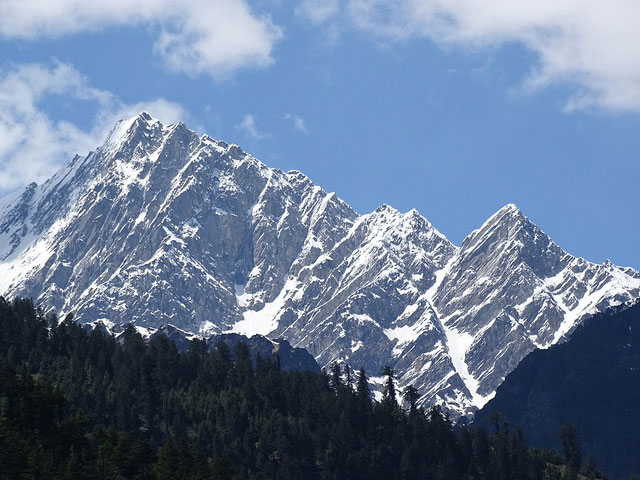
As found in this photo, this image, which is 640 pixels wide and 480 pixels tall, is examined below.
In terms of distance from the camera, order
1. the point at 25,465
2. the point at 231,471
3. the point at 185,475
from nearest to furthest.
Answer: the point at 25,465 < the point at 185,475 < the point at 231,471

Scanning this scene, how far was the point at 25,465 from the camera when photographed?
526ft

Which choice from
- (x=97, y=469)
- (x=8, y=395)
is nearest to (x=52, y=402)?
(x=8, y=395)

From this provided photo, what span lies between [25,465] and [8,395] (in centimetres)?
2535

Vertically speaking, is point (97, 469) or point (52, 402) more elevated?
point (52, 402)

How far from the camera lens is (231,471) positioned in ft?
617

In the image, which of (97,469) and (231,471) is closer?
(97,469)

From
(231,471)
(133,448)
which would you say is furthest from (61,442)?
(231,471)

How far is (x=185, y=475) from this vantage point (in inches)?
6939

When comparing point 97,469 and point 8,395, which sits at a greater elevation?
point 8,395

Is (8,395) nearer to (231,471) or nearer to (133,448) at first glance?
(133,448)

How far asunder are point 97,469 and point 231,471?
24.2 meters

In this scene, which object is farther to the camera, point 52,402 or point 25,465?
point 52,402

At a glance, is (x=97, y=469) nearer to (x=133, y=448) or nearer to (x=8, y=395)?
(x=133, y=448)

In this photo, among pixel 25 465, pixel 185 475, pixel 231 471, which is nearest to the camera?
pixel 25 465
